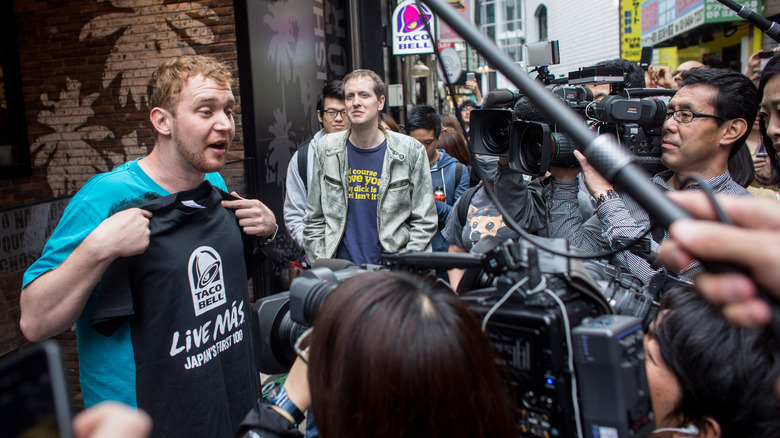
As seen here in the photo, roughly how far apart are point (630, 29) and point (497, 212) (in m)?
12.2

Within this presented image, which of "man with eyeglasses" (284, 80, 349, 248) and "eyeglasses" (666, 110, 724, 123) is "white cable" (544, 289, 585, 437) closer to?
"eyeglasses" (666, 110, 724, 123)

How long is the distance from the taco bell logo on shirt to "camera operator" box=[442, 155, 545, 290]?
2.92 ft

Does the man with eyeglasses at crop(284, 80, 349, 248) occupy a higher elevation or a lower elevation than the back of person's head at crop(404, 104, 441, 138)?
lower

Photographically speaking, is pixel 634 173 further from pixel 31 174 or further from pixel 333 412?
pixel 31 174

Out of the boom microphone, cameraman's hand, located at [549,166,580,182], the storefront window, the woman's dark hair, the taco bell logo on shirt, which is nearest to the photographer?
the taco bell logo on shirt

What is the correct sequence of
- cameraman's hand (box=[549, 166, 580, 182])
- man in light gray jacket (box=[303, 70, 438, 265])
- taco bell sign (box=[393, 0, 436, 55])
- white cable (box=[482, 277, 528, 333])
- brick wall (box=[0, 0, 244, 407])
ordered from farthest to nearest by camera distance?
taco bell sign (box=[393, 0, 436, 55]), brick wall (box=[0, 0, 244, 407]), man in light gray jacket (box=[303, 70, 438, 265]), cameraman's hand (box=[549, 166, 580, 182]), white cable (box=[482, 277, 528, 333])

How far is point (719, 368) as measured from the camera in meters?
1.09

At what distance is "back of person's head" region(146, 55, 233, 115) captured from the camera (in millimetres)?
1999

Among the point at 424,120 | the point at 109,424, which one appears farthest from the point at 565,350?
the point at 424,120

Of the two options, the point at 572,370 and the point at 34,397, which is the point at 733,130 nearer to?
the point at 572,370

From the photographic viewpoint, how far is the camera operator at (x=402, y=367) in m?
Answer: 0.98

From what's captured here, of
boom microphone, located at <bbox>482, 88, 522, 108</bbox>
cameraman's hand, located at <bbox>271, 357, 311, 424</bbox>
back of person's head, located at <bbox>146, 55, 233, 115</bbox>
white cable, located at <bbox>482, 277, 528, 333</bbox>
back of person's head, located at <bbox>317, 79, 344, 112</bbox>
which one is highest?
back of person's head, located at <bbox>317, 79, 344, 112</bbox>

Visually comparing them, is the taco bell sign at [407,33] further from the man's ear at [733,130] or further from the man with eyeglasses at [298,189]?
the man's ear at [733,130]

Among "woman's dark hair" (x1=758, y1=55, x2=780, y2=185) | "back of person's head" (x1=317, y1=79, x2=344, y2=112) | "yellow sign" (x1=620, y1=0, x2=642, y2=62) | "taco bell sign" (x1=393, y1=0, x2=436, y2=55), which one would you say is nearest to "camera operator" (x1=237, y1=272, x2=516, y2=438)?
"woman's dark hair" (x1=758, y1=55, x2=780, y2=185)
